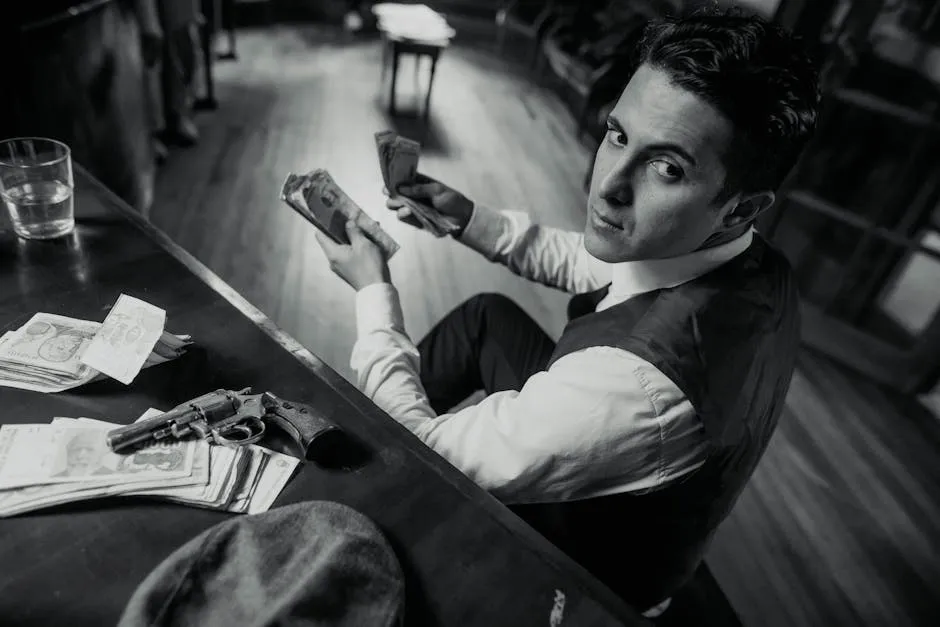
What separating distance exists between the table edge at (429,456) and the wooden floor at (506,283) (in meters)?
1.00

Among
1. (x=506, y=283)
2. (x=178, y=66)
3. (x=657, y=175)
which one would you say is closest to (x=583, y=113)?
(x=506, y=283)

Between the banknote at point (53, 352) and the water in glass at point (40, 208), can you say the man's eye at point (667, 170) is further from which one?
the water in glass at point (40, 208)

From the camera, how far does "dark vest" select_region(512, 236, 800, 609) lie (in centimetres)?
87

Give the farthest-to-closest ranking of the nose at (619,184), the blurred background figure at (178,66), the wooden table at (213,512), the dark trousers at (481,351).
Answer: the blurred background figure at (178,66) → the dark trousers at (481,351) → the nose at (619,184) → the wooden table at (213,512)

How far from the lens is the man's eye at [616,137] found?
101cm

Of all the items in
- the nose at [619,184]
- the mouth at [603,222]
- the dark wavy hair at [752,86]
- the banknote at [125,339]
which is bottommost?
the banknote at [125,339]

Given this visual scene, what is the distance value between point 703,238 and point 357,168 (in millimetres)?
2770

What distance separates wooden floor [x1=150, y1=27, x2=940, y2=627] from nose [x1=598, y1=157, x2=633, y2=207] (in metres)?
1.25

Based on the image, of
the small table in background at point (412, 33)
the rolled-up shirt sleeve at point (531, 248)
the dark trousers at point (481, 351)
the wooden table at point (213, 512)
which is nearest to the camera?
the wooden table at point (213, 512)

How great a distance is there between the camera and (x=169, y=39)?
9.75 ft

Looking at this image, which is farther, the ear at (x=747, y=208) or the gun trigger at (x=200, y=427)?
the ear at (x=747, y=208)

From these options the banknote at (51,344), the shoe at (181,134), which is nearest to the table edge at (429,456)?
the banknote at (51,344)

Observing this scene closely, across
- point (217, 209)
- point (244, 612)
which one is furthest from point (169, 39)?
point (244, 612)

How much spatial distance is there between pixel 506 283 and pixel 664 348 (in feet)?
6.26
